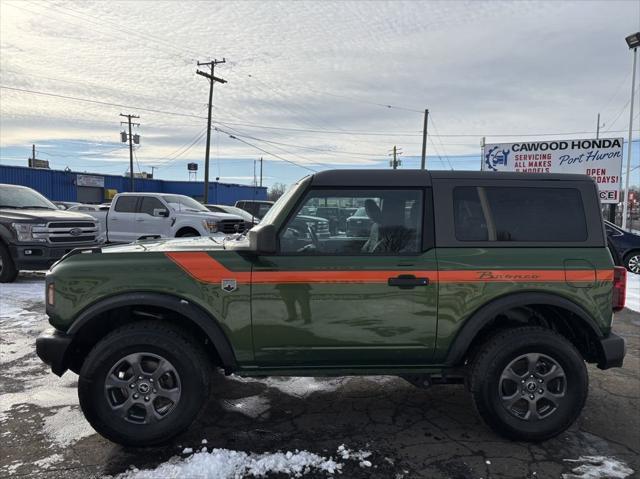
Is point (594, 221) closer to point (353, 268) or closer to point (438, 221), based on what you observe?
point (438, 221)

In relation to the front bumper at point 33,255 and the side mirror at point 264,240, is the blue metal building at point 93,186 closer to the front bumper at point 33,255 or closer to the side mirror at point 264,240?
the front bumper at point 33,255

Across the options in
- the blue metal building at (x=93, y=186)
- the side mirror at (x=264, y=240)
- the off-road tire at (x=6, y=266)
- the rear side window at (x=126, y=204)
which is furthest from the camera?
the blue metal building at (x=93, y=186)

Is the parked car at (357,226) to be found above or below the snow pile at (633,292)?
above

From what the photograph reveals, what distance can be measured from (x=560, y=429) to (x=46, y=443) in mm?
3550

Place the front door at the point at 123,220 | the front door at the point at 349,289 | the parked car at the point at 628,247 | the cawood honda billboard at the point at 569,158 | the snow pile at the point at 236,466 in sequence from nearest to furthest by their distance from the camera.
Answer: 1. the snow pile at the point at 236,466
2. the front door at the point at 349,289
3. the parked car at the point at 628,247
4. the front door at the point at 123,220
5. the cawood honda billboard at the point at 569,158

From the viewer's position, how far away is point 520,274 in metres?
3.31

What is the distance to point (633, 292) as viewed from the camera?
370 inches

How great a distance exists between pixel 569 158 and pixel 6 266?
1723cm

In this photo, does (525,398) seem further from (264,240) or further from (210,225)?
(210,225)

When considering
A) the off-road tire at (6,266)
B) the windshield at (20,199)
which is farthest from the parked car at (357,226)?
the windshield at (20,199)

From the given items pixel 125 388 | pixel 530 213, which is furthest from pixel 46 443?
pixel 530 213

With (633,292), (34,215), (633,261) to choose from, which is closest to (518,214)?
(633,292)

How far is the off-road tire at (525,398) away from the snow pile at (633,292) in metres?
5.62

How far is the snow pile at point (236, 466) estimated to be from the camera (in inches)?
114
